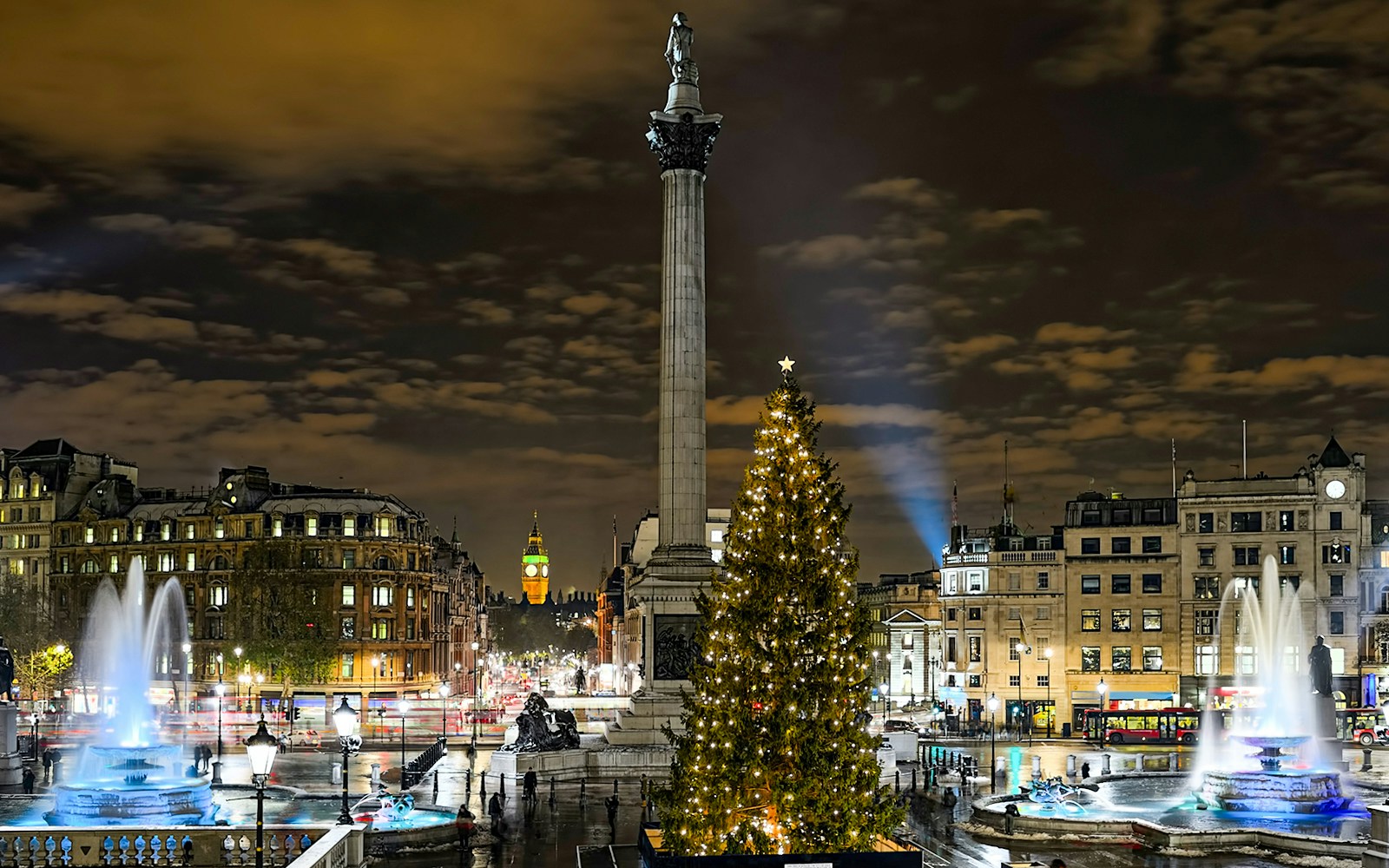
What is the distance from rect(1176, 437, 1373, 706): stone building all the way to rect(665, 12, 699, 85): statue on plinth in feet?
181

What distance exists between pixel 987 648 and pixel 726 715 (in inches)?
3672

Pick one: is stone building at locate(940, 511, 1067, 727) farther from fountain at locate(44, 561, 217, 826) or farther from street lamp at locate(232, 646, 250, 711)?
fountain at locate(44, 561, 217, 826)

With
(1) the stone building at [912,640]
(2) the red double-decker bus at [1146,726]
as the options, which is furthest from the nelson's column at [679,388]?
(1) the stone building at [912,640]

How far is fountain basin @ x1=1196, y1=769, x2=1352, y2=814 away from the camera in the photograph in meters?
52.1

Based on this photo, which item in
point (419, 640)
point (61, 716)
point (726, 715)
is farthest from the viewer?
point (419, 640)

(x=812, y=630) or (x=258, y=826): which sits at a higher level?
(x=812, y=630)

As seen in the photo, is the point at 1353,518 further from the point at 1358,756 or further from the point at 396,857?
the point at 396,857

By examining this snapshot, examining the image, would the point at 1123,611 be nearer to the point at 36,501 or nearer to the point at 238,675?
the point at 238,675

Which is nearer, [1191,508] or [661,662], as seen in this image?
[661,662]

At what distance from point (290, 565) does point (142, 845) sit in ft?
345

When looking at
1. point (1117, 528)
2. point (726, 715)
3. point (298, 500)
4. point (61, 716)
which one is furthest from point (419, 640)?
point (726, 715)

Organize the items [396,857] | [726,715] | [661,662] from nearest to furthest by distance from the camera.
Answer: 1. [726,715]
2. [396,857]
3. [661,662]

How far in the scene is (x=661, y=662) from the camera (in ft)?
230

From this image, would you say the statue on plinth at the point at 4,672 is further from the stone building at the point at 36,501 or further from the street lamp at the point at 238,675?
the stone building at the point at 36,501
